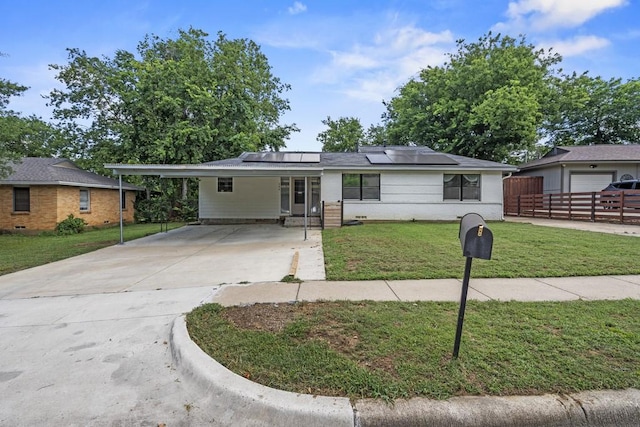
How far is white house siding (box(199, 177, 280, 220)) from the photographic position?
604 inches

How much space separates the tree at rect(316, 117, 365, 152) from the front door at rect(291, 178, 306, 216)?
20327 millimetres

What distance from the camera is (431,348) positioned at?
2.66 m

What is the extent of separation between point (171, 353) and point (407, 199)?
498 inches

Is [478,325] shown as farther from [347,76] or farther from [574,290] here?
[347,76]

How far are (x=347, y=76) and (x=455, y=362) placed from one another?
18099 millimetres

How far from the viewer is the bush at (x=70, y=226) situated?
13.8 metres

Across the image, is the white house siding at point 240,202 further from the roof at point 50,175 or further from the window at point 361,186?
the roof at point 50,175

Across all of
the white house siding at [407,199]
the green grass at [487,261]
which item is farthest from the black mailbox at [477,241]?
the white house siding at [407,199]

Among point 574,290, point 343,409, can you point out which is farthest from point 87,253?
point 574,290

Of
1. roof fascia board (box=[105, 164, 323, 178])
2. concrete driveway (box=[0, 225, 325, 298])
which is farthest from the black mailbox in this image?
roof fascia board (box=[105, 164, 323, 178])

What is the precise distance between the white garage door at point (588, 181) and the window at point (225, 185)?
19.0 m

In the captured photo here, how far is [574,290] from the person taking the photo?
4.40 m

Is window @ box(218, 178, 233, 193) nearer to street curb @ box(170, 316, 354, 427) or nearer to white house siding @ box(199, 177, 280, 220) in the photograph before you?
white house siding @ box(199, 177, 280, 220)

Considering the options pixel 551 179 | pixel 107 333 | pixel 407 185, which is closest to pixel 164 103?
pixel 407 185
